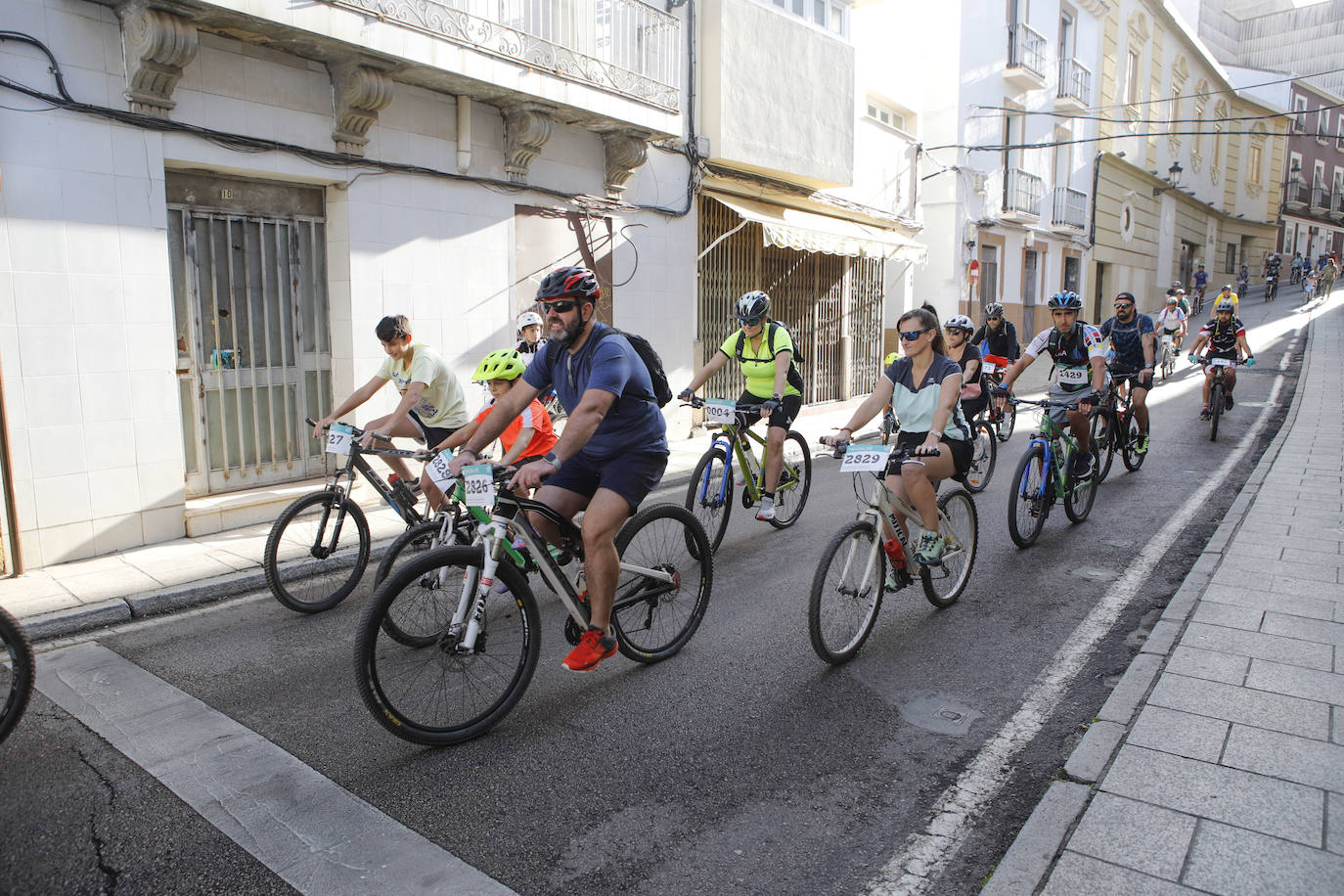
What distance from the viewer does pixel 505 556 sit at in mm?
3734

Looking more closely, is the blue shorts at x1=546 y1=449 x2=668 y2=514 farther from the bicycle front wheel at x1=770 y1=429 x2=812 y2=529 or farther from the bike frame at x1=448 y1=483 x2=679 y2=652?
the bicycle front wheel at x1=770 y1=429 x2=812 y2=529

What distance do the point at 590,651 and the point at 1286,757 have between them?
277 cm

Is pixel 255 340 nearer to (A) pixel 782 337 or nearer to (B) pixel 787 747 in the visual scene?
(A) pixel 782 337

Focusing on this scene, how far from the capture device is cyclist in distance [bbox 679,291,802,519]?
6.96m

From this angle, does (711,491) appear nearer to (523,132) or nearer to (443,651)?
(443,651)

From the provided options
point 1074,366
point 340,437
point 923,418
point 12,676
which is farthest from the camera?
point 1074,366

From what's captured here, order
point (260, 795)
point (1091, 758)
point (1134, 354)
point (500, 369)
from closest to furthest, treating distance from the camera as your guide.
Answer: point (260, 795) < point (1091, 758) < point (500, 369) < point (1134, 354)

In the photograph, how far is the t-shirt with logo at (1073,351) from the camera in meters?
7.39

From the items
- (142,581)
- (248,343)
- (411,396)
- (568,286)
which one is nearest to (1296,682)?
(568,286)

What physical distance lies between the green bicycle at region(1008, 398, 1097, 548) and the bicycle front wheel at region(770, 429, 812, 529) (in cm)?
172

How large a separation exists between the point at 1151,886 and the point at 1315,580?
153 inches

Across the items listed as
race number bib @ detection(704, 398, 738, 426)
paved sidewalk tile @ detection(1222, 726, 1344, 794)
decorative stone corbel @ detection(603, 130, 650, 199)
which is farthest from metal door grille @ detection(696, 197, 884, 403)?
paved sidewalk tile @ detection(1222, 726, 1344, 794)

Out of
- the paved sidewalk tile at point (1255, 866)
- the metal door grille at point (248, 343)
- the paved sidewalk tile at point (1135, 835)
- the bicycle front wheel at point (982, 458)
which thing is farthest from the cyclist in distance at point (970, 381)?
the metal door grille at point (248, 343)

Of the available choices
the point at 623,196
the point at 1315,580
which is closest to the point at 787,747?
the point at 1315,580
